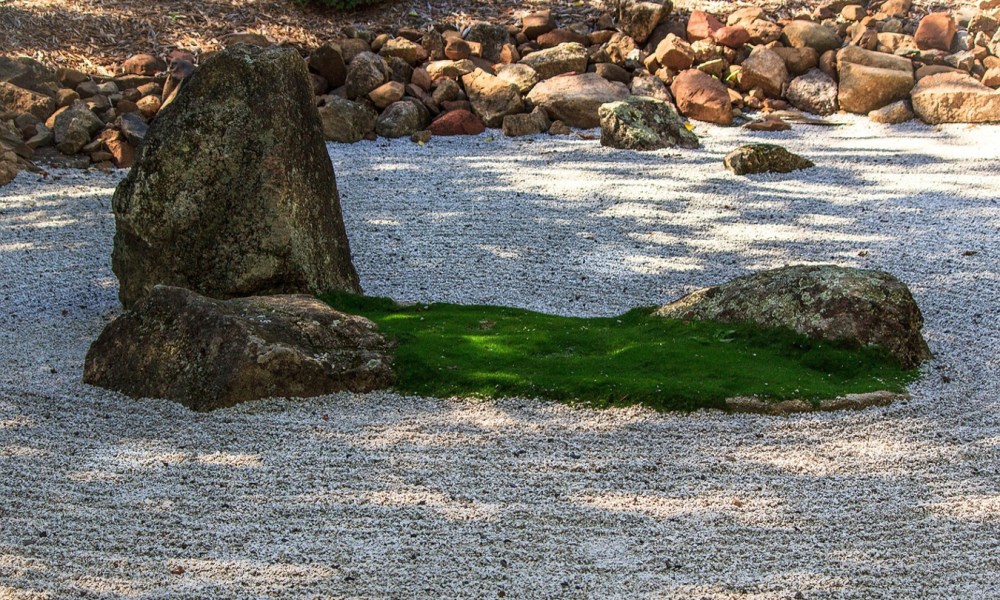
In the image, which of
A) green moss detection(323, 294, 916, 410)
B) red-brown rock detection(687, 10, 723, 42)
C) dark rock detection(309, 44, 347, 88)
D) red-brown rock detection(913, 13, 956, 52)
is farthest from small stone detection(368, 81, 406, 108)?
red-brown rock detection(913, 13, 956, 52)

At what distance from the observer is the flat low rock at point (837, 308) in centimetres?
741

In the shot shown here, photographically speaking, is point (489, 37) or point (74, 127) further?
point (489, 37)

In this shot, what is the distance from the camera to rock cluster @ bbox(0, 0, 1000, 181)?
13.8 metres

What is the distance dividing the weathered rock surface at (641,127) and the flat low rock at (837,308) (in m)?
5.79

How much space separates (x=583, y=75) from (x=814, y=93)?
338 centimetres

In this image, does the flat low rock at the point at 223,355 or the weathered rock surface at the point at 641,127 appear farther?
the weathered rock surface at the point at 641,127

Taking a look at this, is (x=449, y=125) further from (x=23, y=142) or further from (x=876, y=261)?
(x=876, y=261)

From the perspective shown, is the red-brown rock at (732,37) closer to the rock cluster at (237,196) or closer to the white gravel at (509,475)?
the white gravel at (509,475)

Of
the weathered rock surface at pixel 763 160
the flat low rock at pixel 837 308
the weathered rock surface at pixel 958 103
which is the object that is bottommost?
the flat low rock at pixel 837 308

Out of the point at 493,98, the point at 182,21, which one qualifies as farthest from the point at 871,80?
the point at 182,21

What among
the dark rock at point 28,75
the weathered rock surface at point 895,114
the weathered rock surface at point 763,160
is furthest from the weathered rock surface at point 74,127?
the weathered rock surface at point 895,114

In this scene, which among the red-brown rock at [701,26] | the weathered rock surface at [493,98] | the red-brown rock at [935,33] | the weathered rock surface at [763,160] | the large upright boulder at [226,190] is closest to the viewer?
the large upright boulder at [226,190]

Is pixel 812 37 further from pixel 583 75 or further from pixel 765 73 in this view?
pixel 583 75

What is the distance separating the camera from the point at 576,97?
14.4 m
